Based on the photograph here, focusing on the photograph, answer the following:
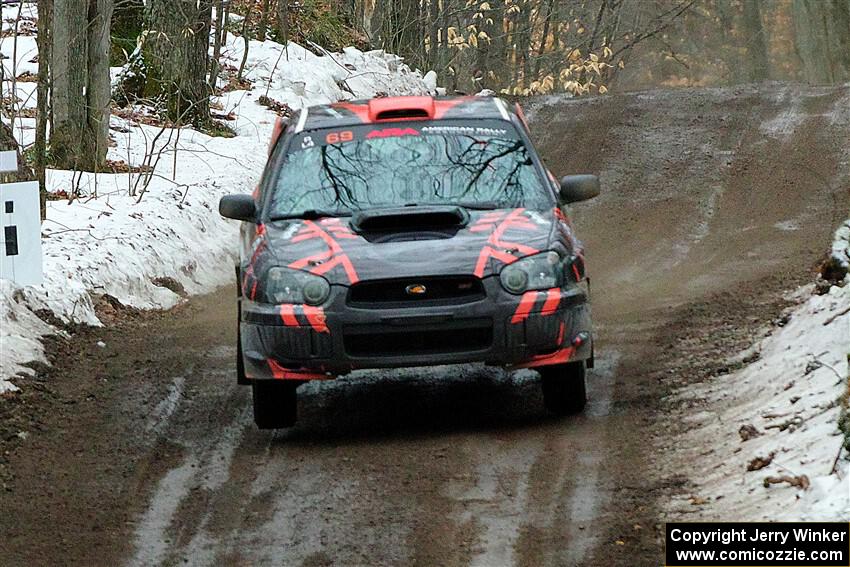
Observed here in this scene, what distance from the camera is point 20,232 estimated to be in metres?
9.73

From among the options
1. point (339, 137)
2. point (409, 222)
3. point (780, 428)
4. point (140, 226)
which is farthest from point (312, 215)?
point (140, 226)

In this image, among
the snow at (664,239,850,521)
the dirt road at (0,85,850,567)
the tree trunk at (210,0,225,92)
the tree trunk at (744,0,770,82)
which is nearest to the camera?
the snow at (664,239,850,521)

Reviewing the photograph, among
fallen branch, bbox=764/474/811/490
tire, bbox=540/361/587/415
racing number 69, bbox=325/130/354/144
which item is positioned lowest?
tire, bbox=540/361/587/415

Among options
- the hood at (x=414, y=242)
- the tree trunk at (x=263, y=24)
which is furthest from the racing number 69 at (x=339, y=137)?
the tree trunk at (x=263, y=24)

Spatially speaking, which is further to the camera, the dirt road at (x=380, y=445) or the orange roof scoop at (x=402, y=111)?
the orange roof scoop at (x=402, y=111)

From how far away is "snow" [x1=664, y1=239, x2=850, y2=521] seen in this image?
589 cm

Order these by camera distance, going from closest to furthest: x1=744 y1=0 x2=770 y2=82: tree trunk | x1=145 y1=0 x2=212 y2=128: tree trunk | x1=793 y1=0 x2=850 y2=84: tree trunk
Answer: x1=145 y1=0 x2=212 y2=128: tree trunk, x1=793 y1=0 x2=850 y2=84: tree trunk, x1=744 y1=0 x2=770 y2=82: tree trunk

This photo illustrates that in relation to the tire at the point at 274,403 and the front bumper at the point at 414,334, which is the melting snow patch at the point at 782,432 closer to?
the front bumper at the point at 414,334

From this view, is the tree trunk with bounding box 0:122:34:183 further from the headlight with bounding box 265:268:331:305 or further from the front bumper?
the front bumper

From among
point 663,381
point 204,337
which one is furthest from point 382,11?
point 663,381

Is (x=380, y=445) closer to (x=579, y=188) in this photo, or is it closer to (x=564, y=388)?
(x=564, y=388)

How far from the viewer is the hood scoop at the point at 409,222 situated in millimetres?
8000

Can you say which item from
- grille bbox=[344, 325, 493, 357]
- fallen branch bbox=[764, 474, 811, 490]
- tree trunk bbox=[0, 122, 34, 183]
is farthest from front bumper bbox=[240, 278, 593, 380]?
tree trunk bbox=[0, 122, 34, 183]

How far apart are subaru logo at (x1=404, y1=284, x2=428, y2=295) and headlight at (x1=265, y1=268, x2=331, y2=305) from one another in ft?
1.38
